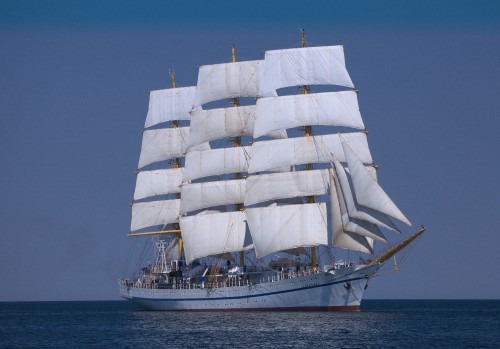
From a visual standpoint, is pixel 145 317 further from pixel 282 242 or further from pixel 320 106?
pixel 320 106

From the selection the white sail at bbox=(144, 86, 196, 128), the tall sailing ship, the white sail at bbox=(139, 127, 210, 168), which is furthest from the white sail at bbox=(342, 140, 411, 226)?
the white sail at bbox=(139, 127, 210, 168)

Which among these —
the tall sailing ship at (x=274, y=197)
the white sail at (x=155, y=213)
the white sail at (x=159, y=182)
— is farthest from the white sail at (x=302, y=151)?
the white sail at (x=155, y=213)

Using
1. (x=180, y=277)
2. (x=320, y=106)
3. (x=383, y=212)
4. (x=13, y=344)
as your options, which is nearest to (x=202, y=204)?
(x=180, y=277)

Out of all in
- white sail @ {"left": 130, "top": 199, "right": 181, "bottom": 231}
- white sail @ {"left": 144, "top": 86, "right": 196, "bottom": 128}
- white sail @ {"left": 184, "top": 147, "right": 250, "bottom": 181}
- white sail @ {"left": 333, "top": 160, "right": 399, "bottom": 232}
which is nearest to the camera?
white sail @ {"left": 333, "top": 160, "right": 399, "bottom": 232}

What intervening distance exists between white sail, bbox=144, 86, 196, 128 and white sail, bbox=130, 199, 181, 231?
879 centimetres

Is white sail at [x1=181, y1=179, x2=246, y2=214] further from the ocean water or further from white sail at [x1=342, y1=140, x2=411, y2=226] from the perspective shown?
white sail at [x1=342, y1=140, x2=411, y2=226]

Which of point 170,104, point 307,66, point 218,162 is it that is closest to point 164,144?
point 170,104

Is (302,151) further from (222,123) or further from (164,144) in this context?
(164,144)

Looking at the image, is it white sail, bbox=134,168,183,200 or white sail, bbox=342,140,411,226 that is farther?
white sail, bbox=134,168,183,200

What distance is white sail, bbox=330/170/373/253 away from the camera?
322 feet

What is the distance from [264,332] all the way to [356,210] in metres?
14.9

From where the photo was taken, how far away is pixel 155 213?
127375 mm

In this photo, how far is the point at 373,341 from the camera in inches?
3105

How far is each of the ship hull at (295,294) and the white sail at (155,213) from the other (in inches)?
550
